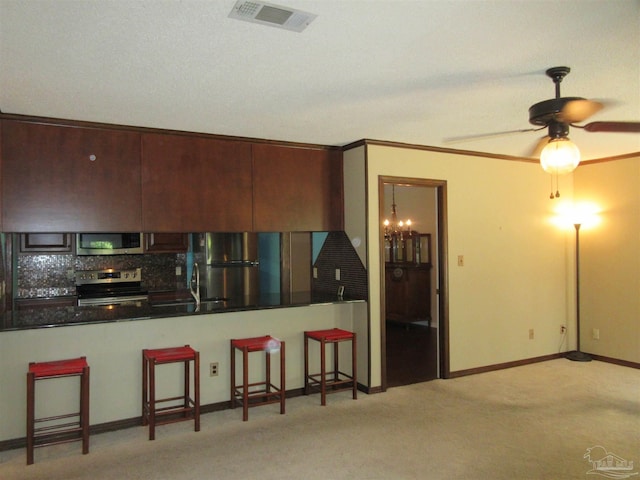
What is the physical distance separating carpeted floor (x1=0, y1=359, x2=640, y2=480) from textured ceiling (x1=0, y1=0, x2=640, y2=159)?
240 cm

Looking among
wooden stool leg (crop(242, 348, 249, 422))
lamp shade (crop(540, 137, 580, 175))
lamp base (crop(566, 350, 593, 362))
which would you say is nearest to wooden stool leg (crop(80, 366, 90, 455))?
wooden stool leg (crop(242, 348, 249, 422))

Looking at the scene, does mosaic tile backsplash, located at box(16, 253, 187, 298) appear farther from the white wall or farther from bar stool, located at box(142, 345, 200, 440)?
bar stool, located at box(142, 345, 200, 440)

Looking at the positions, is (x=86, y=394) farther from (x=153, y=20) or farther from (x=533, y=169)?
(x=533, y=169)

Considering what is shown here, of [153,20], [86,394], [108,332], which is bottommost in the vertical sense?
[86,394]

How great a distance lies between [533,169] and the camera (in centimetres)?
574

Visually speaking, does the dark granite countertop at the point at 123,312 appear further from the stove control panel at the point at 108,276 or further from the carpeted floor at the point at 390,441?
the stove control panel at the point at 108,276

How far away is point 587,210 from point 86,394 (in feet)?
18.6

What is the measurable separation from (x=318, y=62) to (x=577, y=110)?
148 cm

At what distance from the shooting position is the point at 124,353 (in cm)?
377

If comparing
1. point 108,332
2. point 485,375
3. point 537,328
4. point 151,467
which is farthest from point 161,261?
point 537,328

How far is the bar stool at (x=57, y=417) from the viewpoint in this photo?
122 inches

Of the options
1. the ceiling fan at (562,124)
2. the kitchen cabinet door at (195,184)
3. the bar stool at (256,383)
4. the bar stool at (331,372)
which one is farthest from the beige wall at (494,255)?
the ceiling fan at (562,124)

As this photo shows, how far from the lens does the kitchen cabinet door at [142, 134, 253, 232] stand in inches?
160

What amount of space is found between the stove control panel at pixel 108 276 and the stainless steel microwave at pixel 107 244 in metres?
0.26
